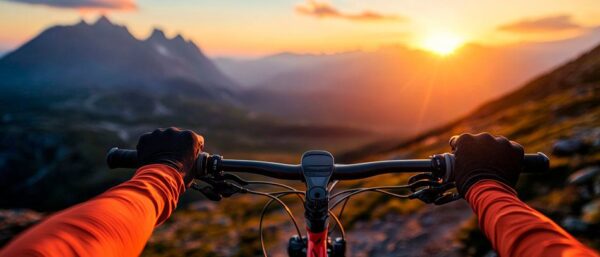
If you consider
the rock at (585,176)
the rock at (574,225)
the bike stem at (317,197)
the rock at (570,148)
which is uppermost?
the rock at (570,148)

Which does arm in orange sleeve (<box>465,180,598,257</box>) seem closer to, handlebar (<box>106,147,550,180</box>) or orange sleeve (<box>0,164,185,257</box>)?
handlebar (<box>106,147,550,180</box>)

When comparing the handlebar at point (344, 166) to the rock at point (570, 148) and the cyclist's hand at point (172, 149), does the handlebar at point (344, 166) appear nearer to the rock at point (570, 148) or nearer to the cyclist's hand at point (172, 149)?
the cyclist's hand at point (172, 149)

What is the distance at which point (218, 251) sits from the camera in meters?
13.8

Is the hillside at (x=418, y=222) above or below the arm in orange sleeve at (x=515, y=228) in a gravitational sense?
above

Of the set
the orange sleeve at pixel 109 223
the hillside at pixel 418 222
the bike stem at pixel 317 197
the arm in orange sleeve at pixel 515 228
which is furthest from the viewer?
the hillside at pixel 418 222

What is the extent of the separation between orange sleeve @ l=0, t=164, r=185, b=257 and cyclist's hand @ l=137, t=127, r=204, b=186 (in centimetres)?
24

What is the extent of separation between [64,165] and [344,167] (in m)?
160

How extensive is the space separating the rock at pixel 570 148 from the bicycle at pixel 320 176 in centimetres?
967

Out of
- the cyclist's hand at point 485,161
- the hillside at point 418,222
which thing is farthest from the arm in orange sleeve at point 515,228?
the hillside at point 418,222

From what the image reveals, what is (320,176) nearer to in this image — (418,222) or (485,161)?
(485,161)

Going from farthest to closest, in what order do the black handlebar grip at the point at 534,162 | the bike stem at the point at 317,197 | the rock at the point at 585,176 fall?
the rock at the point at 585,176 < the black handlebar grip at the point at 534,162 < the bike stem at the point at 317,197

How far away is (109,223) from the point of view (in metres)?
2.23

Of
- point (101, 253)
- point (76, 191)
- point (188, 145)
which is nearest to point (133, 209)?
point (101, 253)

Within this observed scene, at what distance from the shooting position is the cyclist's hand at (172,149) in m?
3.49
